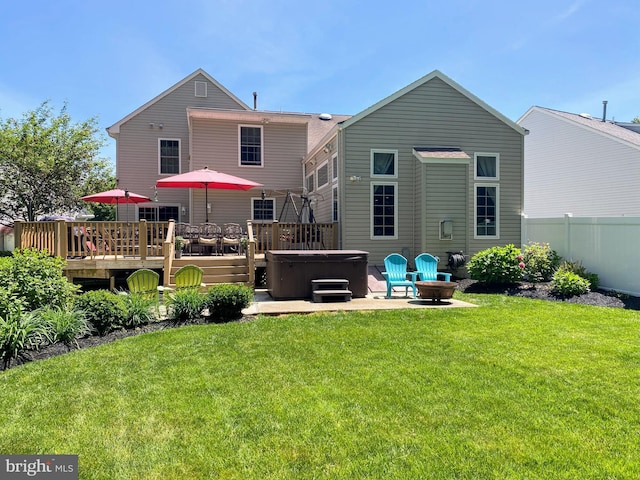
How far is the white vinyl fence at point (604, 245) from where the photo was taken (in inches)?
362

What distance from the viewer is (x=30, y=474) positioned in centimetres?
262

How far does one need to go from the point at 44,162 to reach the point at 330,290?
13.6 metres

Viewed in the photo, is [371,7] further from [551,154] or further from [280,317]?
[551,154]

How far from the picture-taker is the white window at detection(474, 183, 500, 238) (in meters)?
12.2

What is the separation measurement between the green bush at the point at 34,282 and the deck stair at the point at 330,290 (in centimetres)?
458

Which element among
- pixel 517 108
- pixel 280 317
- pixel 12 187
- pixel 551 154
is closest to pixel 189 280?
pixel 280 317

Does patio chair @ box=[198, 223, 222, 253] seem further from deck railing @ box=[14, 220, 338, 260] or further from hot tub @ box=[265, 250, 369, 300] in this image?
hot tub @ box=[265, 250, 369, 300]

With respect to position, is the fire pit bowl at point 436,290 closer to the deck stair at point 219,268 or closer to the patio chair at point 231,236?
the deck stair at point 219,268

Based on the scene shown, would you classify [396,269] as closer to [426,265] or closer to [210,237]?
[426,265]

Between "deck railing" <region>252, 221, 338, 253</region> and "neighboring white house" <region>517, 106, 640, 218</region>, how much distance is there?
1268 cm

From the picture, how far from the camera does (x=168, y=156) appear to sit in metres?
16.7

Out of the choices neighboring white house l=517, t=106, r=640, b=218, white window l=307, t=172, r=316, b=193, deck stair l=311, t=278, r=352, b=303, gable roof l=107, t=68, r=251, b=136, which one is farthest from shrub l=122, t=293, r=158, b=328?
neighboring white house l=517, t=106, r=640, b=218

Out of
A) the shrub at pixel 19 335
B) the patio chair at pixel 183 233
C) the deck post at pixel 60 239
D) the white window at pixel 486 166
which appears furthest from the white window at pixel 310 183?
the shrub at pixel 19 335

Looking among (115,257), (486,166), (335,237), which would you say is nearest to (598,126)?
(486,166)
